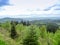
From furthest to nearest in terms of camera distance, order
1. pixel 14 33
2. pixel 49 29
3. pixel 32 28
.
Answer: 1. pixel 49 29
2. pixel 14 33
3. pixel 32 28

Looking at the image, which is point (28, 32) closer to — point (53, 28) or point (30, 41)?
point (30, 41)

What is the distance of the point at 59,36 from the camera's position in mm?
30250

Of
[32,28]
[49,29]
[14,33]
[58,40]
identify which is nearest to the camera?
[32,28]

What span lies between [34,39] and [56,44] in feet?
50.4

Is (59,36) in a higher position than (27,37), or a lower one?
lower

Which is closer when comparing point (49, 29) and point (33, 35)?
point (33, 35)

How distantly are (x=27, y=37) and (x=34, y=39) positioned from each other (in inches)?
25.5

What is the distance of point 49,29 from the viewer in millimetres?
75125

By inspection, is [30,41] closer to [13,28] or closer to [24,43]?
[24,43]

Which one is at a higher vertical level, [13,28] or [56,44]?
[13,28]

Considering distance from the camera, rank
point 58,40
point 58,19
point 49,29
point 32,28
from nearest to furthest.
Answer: point 32,28
point 58,40
point 49,29
point 58,19

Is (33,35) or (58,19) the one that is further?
(58,19)

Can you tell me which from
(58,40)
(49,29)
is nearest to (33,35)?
(58,40)

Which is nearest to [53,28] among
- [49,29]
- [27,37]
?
[49,29]
